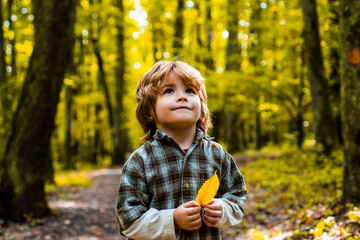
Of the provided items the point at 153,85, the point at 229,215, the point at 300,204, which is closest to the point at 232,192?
the point at 229,215

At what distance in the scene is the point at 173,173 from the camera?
5.62 feet

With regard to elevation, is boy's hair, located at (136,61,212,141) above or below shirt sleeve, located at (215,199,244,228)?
above

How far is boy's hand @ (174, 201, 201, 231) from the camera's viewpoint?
1.51 meters

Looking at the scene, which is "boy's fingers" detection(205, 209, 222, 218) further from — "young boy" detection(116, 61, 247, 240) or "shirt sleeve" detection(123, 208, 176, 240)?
"shirt sleeve" detection(123, 208, 176, 240)

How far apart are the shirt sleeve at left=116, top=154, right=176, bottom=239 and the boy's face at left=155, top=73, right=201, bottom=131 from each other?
306 mm

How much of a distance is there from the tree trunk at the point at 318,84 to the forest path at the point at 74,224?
13.5 ft

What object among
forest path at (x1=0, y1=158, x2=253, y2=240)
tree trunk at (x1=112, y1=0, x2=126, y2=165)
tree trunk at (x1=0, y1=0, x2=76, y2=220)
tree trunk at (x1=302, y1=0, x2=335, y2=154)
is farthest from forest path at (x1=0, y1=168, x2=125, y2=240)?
tree trunk at (x1=112, y1=0, x2=126, y2=165)

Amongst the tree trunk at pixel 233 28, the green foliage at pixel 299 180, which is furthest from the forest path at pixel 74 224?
the tree trunk at pixel 233 28

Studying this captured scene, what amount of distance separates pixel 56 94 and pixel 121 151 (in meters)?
11.9

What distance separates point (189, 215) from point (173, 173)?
274 mm

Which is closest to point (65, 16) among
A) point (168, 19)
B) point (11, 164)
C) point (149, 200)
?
point (11, 164)

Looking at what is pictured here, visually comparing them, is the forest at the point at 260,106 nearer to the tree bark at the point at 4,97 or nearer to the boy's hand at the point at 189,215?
the tree bark at the point at 4,97

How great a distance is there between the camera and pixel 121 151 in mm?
16953

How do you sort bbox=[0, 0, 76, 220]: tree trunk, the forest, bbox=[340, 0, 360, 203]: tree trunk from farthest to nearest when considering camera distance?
1. bbox=[0, 0, 76, 220]: tree trunk
2. the forest
3. bbox=[340, 0, 360, 203]: tree trunk
